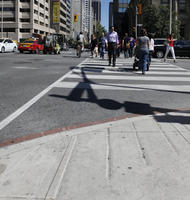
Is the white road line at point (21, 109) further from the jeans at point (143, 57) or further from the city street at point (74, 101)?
the jeans at point (143, 57)

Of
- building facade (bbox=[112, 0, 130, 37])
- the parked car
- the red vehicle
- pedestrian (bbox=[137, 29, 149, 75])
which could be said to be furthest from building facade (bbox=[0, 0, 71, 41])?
pedestrian (bbox=[137, 29, 149, 75])

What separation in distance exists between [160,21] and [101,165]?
42.7 meters

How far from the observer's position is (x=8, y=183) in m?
2.64

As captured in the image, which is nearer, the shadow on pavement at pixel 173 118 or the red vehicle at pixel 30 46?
the shadow on pavement at pixel 173 118

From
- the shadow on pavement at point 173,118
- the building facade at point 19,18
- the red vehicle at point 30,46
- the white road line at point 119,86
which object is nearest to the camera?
the shadow on pavement at point 173,118

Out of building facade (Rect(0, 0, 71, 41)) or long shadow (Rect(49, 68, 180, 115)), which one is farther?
building facade (Rect(0, 0, 71, 41))

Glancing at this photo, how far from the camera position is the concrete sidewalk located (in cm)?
249

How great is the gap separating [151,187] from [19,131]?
2.23m

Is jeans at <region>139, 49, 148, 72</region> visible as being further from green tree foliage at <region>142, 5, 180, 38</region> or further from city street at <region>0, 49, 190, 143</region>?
green tree foliage at <region>142, 5, 180, 38</region>

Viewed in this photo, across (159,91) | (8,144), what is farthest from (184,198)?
(159,91)

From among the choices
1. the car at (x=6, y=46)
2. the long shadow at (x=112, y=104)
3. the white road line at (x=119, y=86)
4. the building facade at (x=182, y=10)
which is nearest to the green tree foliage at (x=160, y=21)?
the building facade at (x=182, y=10)

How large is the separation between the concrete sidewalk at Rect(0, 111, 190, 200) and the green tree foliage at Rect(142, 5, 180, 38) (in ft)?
134

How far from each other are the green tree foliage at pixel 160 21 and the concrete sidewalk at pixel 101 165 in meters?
40.8

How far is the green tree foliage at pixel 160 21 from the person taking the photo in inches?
1689
